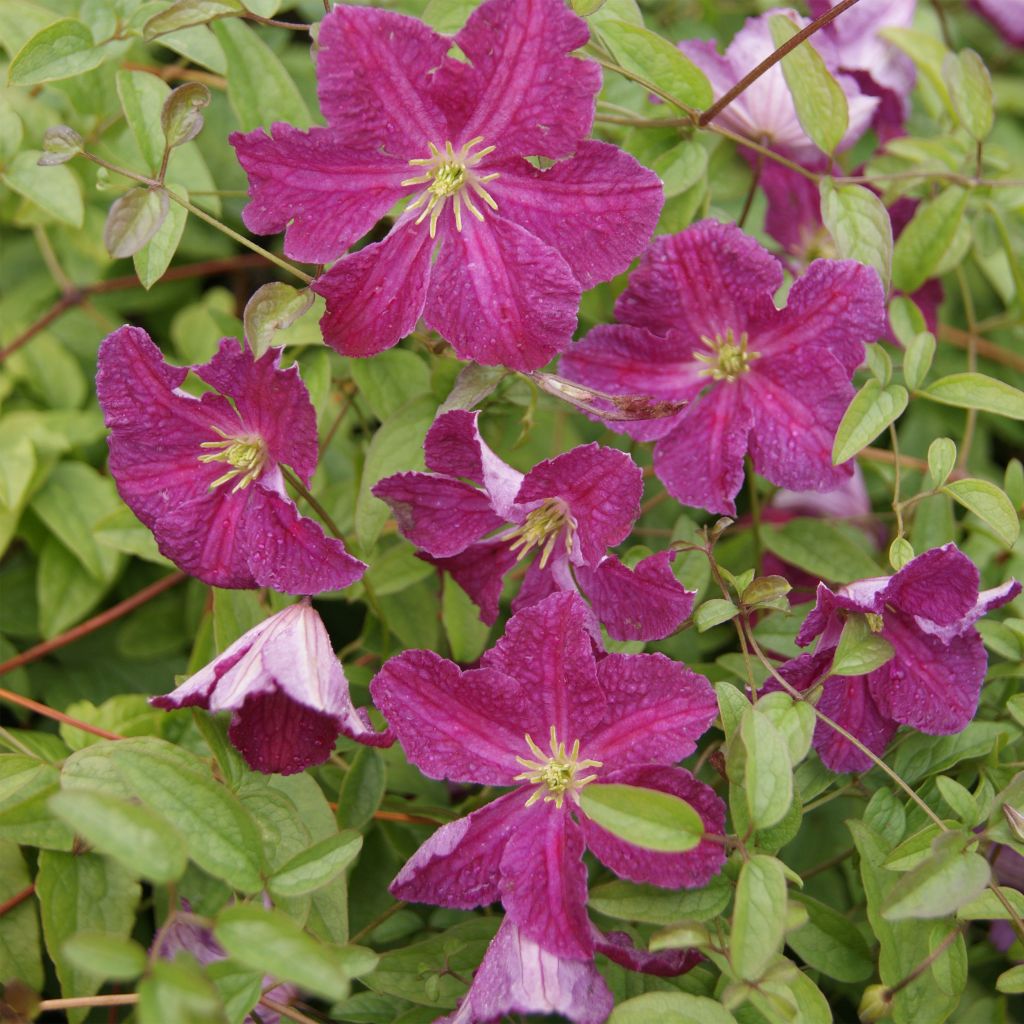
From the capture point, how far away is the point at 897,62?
1.23 metres

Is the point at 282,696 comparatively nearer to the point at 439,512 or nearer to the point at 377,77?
the point at 439,512

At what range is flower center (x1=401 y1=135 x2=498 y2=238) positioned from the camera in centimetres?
86

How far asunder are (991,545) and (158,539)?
759 millimetres

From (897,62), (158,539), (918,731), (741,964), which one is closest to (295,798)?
(158,539)

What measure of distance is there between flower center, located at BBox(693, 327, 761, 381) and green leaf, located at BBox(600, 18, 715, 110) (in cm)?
20

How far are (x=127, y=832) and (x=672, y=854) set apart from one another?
0.37m

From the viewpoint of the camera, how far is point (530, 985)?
0.76 meters

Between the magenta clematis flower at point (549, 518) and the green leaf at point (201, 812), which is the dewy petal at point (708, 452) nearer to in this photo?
the magenta clematis flower at point (549, 518)

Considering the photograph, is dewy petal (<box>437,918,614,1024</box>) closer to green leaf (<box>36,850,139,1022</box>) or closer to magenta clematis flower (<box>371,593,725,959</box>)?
magenta clematis flower (<box>371,593,725,959</box>)

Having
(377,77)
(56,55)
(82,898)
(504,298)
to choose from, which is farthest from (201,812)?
(56,55)

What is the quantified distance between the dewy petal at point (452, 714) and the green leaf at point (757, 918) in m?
0.20

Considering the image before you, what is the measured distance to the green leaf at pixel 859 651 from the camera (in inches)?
32.1

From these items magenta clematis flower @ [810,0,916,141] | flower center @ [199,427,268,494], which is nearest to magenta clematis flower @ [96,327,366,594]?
flower center @ [199,427,268,494]

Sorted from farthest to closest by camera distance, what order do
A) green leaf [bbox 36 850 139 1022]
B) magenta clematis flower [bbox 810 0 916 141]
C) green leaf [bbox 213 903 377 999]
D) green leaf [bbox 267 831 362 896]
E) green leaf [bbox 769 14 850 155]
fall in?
1. magenta clematis flower [bbox 810 0 916 141]
2. green leaf [bbox 769 14 850 155]
3. green leaf [bbox 36 850 139 1022]
4. green leaf [bbox 267 831 362 896]
5. green leaf [bbox 213 903 377 999]
